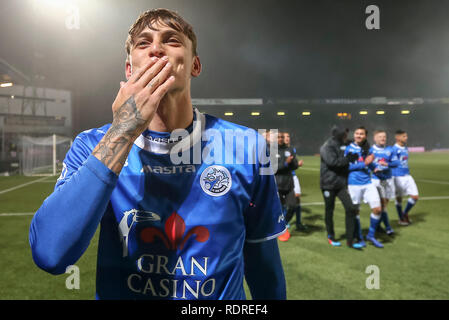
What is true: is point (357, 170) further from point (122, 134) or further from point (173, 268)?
point (122, 134)

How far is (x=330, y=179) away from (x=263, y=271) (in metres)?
4.61

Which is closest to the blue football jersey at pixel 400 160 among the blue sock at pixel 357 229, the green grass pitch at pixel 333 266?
the green grass pitch at pixel 333 266

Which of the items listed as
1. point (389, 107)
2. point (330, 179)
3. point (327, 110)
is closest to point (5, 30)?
point (330, 179)

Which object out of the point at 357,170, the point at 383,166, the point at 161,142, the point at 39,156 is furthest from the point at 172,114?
the point at 39,156

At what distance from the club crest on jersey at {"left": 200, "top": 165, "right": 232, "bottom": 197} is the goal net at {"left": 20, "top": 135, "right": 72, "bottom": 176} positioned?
71.9 feet

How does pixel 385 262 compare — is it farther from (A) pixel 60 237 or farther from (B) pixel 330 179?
(A) pixel 60 237

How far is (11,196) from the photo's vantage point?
36.8 ft

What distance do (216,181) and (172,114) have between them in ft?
1.03

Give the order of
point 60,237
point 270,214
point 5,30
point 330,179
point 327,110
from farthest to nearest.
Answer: point 327,110 → point 5,30 → point 330,179 → point 270,214 → point 60,237

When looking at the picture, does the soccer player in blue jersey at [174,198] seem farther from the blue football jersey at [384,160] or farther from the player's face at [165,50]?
the blue football jersey at [384,160]

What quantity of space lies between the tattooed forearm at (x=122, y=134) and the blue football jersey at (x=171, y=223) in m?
0.26

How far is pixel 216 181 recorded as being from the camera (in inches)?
47.9

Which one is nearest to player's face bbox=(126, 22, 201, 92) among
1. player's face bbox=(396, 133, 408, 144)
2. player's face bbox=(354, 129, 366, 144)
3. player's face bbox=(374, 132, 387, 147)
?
player's face bbox=(354, 129, 366, 144)

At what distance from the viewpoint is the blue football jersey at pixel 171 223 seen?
114cm
